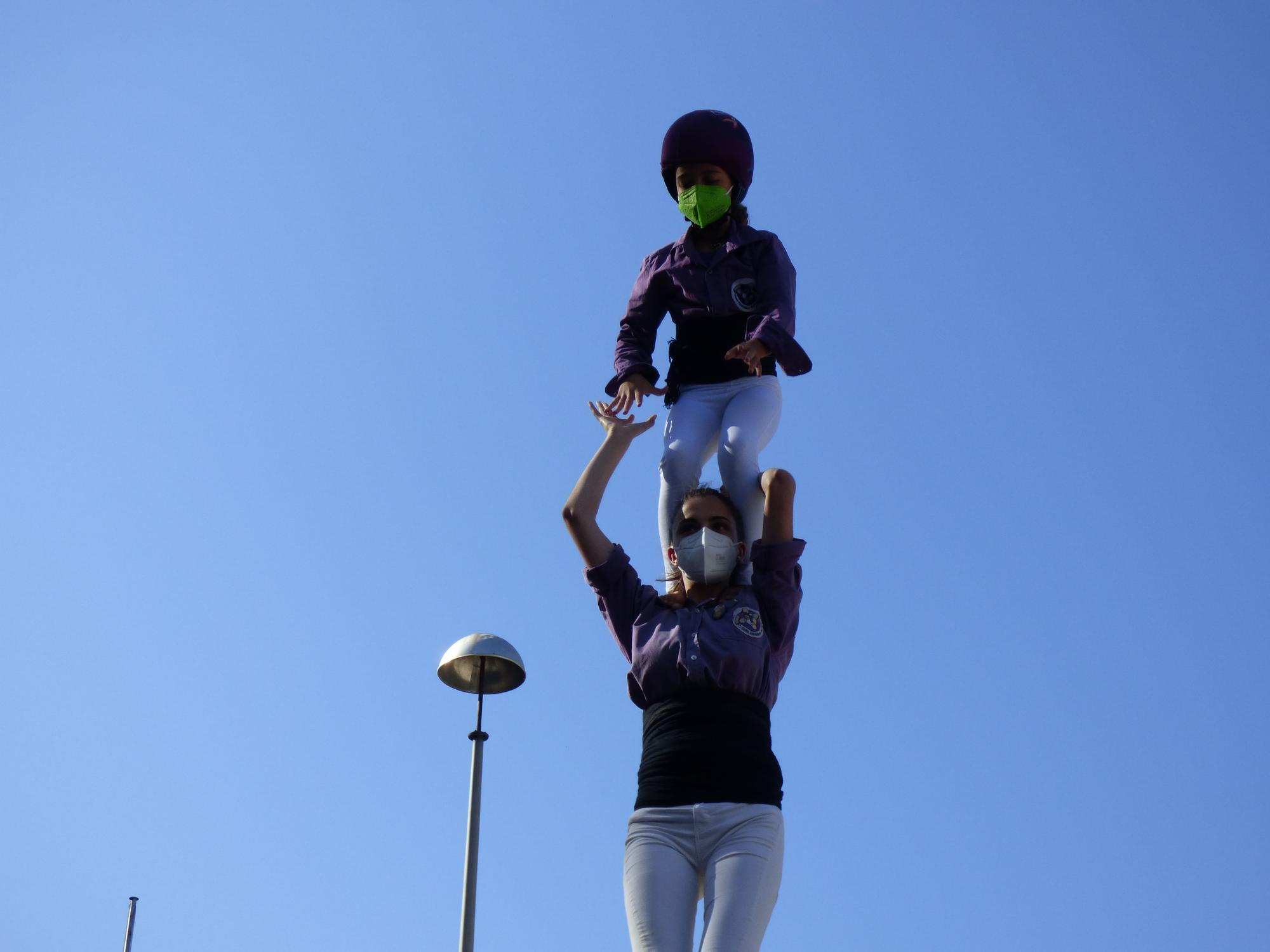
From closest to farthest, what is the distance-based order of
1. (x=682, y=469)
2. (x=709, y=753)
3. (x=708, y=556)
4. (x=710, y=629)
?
(x=709, y=753)
(x=710, y=629)
(x=708, y=556)
(x=682, y=469)

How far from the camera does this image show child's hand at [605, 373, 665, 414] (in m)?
7.24

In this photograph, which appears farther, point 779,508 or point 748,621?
point 779,508

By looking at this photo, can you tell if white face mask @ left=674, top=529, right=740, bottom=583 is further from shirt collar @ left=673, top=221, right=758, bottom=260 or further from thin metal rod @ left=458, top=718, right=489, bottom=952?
thin metal rod @ left=458, top=718, right=489, bottom=952

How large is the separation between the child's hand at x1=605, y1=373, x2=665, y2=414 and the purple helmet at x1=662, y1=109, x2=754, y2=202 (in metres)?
0.95

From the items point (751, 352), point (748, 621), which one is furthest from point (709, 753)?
point (751, 352)

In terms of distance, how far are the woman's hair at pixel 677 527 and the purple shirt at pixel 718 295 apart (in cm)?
77

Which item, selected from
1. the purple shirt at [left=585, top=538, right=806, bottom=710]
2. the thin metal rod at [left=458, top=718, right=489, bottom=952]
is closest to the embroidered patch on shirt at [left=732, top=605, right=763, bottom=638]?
the purple shirt at [left=585, top=538, right=806, bottom=710]

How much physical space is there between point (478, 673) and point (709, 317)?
17.0ft

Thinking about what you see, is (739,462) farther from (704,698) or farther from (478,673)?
(478,673)

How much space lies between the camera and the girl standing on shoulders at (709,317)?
709cm

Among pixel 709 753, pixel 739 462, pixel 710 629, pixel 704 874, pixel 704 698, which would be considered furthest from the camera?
pixel 739 462

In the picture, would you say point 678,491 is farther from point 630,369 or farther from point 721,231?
point 721,231

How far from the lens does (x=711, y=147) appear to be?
24.3 feet

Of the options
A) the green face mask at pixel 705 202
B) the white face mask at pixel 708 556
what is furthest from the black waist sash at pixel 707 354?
the white face mask at pixel 708 556
